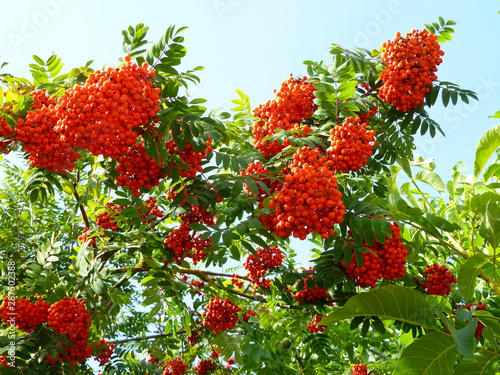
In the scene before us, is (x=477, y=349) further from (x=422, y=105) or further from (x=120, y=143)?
(x=120, y=143)

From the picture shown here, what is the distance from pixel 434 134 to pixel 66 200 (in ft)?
20.0

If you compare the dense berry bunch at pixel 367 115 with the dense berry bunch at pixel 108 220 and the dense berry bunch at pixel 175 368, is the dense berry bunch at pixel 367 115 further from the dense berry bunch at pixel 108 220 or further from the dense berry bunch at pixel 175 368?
the dense berry bunch at pixel 175 368

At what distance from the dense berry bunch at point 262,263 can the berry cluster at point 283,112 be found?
58.7 inches

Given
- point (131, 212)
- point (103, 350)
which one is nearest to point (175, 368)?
point (103, 350)

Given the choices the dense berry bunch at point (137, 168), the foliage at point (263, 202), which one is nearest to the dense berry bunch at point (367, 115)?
the foliage at point (263, 202)

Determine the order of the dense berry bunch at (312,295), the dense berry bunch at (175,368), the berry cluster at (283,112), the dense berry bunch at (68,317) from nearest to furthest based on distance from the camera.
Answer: the berry cluster at (283,112) → the dense berry bunch at (68,317) → the dense berry bunch at (312,295) → the dense berry bunch at (175,368)

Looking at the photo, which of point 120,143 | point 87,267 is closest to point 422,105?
point 120,143

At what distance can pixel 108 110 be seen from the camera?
8.44ft

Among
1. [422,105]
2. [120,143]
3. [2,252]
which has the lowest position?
[120,143]

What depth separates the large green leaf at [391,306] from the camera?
2609mm

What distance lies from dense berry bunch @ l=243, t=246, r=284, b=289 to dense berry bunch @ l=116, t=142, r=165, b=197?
187cm

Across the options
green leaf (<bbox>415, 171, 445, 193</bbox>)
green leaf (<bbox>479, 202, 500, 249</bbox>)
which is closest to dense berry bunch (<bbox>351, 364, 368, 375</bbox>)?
green leaf (<bbox>415, 171, 445, 193</bbox>)

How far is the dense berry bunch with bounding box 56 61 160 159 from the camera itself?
2.58m

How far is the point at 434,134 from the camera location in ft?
13.2
